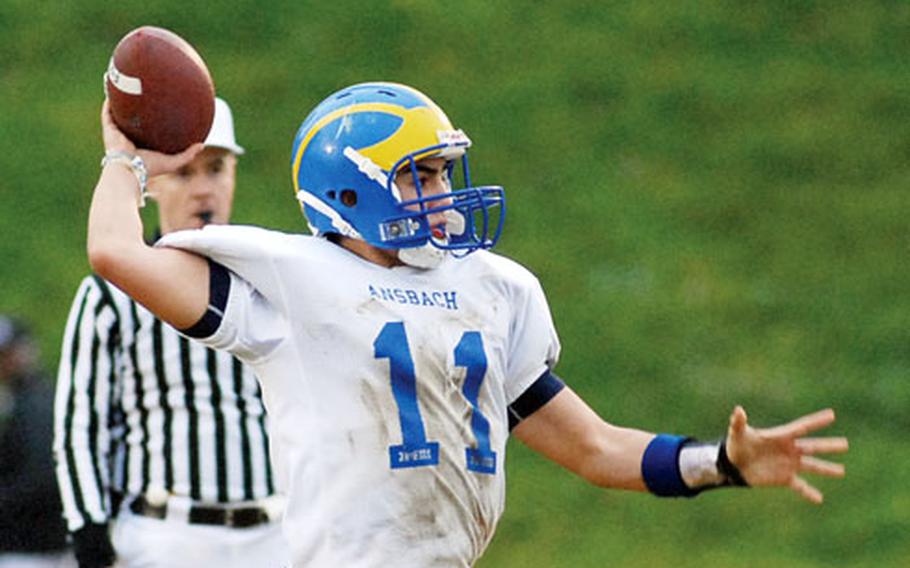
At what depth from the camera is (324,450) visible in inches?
160

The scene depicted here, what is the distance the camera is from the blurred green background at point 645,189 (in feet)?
30.7

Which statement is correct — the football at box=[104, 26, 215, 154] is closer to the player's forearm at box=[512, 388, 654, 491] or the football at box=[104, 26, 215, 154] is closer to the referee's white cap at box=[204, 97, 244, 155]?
the player's forearm at box=[512, 388, 654, 491]

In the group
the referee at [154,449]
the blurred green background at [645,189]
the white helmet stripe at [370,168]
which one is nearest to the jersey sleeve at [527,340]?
the white helmet stripe at [370,168]

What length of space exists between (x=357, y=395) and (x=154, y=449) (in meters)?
1.52

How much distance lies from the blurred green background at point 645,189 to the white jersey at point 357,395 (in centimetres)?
470

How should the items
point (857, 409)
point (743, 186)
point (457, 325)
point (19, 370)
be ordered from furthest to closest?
point (743, 186)
point (857, 409)
point (19, 370)
point (457, 325)

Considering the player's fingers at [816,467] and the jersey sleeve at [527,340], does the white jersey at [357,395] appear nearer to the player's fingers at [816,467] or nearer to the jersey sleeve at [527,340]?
the jersey sleeve at [527,340]

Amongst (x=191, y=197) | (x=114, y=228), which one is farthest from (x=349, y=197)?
(x=191, y=197)

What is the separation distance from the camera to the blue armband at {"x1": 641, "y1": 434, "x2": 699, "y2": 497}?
4438mm

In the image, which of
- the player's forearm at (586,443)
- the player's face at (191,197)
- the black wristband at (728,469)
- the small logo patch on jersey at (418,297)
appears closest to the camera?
the small logo patch on jersey at (418,297)

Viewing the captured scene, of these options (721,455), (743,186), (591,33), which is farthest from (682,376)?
(721,455)

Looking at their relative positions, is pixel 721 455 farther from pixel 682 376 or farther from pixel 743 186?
pixel 743 186

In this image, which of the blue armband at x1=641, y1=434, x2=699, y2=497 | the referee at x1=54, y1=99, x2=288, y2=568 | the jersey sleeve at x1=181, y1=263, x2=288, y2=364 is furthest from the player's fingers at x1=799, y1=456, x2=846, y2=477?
the referee at x1=54, y1=99, x2=288, y2=568

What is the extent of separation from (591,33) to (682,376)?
119 inches
